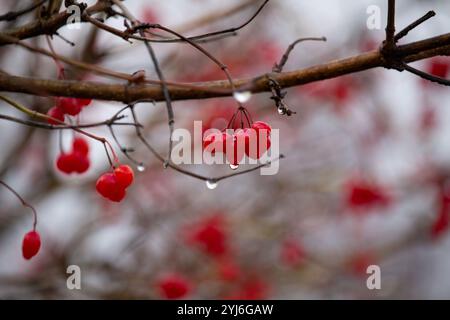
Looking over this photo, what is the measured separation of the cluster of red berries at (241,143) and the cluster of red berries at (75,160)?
699 mm

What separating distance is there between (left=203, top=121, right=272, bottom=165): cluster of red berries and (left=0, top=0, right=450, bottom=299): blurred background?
2.09 meters

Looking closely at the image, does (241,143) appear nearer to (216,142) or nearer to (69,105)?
(216,142)

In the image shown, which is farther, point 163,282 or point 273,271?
point 273,271

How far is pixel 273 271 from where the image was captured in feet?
17.5

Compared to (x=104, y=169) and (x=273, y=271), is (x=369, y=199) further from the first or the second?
(x=104, y=169)

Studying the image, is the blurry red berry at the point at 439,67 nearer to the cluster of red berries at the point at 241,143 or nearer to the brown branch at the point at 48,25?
the cluster of red berries at the point at 241,143

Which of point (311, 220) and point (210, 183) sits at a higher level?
point (311, 220)

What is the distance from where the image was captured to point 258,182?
18.8 feet

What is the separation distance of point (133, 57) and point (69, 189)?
1256 millimetres

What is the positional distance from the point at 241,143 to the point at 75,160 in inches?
32.5

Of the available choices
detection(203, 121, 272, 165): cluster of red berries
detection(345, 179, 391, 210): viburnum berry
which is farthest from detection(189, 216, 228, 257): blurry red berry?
detection(203, 121, 272, 165): cluster of red berries

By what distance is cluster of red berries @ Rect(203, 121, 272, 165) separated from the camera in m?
1.81

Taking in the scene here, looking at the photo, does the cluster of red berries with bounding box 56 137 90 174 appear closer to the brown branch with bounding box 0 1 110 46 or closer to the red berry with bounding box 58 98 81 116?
the red berry with bounding box 58 98 81 116
